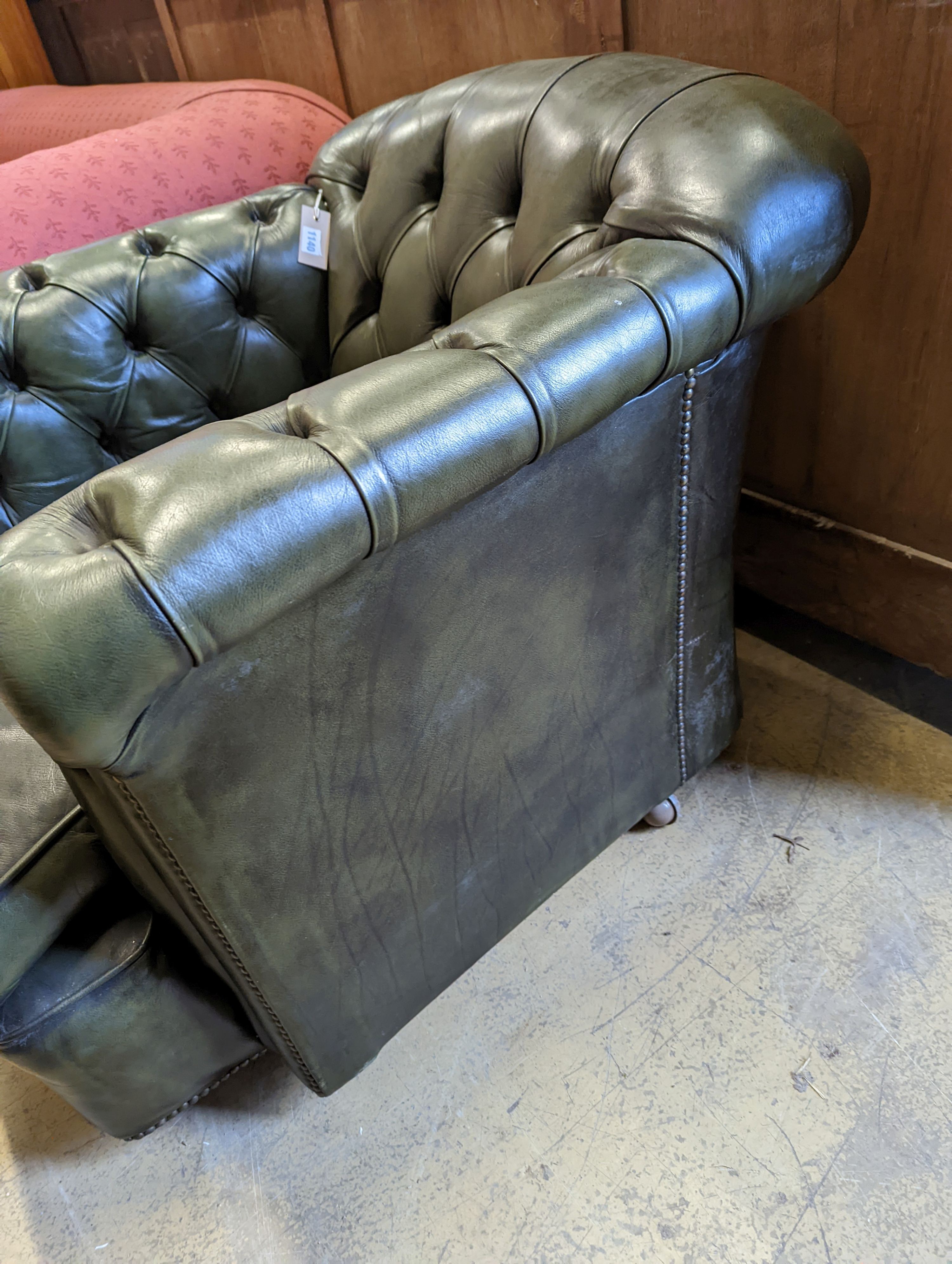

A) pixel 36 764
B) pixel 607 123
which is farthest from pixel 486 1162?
pixel 607 123

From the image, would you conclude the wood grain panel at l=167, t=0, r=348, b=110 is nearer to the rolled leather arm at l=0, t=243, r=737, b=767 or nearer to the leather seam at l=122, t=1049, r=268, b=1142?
the rolled leather arm at l=0, t=243, r=737, b=767

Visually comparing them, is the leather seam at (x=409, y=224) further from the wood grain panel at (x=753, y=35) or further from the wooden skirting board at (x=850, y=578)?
the wooden skirting board at (x=850, y=578)

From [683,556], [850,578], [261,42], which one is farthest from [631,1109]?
[261,42]

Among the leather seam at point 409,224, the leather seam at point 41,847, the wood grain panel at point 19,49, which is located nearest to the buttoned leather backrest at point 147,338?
the leather seam at point 409,224

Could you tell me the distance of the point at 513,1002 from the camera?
103 cm

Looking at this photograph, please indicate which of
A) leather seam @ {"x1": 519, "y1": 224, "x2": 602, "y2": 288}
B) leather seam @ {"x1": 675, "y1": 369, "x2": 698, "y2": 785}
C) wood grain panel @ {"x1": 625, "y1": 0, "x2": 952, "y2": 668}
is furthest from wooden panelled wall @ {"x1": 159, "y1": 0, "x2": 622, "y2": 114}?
leather seam @ {"x1": 675, "y1": 369, "x2": 698, "y2": 785}

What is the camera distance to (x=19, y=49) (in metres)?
2.72

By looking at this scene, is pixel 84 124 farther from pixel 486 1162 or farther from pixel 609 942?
pixel 486 1162

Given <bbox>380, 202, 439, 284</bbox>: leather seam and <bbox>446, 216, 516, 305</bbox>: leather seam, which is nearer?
<bbox>446, 216, 516, 305</bbox>: leather seam

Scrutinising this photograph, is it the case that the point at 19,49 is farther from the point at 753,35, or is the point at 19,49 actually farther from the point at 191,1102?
the point at 191,1102

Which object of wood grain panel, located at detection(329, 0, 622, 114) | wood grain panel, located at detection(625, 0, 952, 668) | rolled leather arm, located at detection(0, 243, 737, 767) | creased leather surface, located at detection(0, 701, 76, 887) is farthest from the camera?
wood grain panel, located at detection(329, 0, 622, 114)

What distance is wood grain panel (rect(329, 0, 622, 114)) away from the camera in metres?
1.28

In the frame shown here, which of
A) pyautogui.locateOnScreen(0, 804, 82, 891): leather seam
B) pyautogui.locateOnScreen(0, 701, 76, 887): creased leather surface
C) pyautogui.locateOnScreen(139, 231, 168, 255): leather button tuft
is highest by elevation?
pyautogui.locateOnScreen(139, 231, 168, 255): leather button tuft

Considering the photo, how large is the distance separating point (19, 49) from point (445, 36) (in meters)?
2.04
